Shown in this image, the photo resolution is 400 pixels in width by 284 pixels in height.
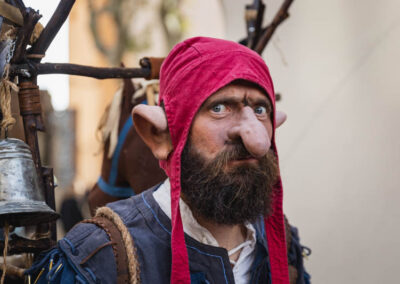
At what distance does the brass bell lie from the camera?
5.65ft

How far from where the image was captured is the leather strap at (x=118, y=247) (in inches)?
69.2

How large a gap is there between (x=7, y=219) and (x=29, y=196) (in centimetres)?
10

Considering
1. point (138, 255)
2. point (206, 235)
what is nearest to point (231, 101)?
point (206, 235)

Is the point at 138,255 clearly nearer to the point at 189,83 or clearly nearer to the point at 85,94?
the point at 189,83

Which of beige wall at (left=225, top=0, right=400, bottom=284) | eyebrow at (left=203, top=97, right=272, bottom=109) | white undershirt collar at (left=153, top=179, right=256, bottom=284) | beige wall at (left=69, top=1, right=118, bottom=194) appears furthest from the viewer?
beige wall at (left=69, top=1, right=118, bottom=194)

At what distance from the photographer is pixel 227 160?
1.80 meters

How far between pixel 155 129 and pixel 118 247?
0.40 m

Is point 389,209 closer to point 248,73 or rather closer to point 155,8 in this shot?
point 248,73

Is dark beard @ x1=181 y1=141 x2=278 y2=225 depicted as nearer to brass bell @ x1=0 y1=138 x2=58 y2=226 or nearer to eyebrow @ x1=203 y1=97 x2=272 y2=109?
eyebrow @ x1=203 y1=97 x2=272 y2=109

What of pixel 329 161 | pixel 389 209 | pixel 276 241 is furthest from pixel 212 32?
pixel 276 241

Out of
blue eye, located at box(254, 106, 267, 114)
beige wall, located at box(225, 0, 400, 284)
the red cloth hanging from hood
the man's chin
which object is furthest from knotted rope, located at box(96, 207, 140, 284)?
beige wall, located at box(225, 0, 400, 284)

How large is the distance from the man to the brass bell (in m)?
0.13

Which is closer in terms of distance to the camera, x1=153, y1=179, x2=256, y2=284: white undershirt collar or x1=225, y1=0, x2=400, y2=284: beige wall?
x1=153, y1=179, x2=256, y2=284: white undershirt collar

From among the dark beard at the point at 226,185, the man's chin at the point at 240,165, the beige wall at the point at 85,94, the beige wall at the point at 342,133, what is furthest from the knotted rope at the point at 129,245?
the beige wall at the point at 85,94
